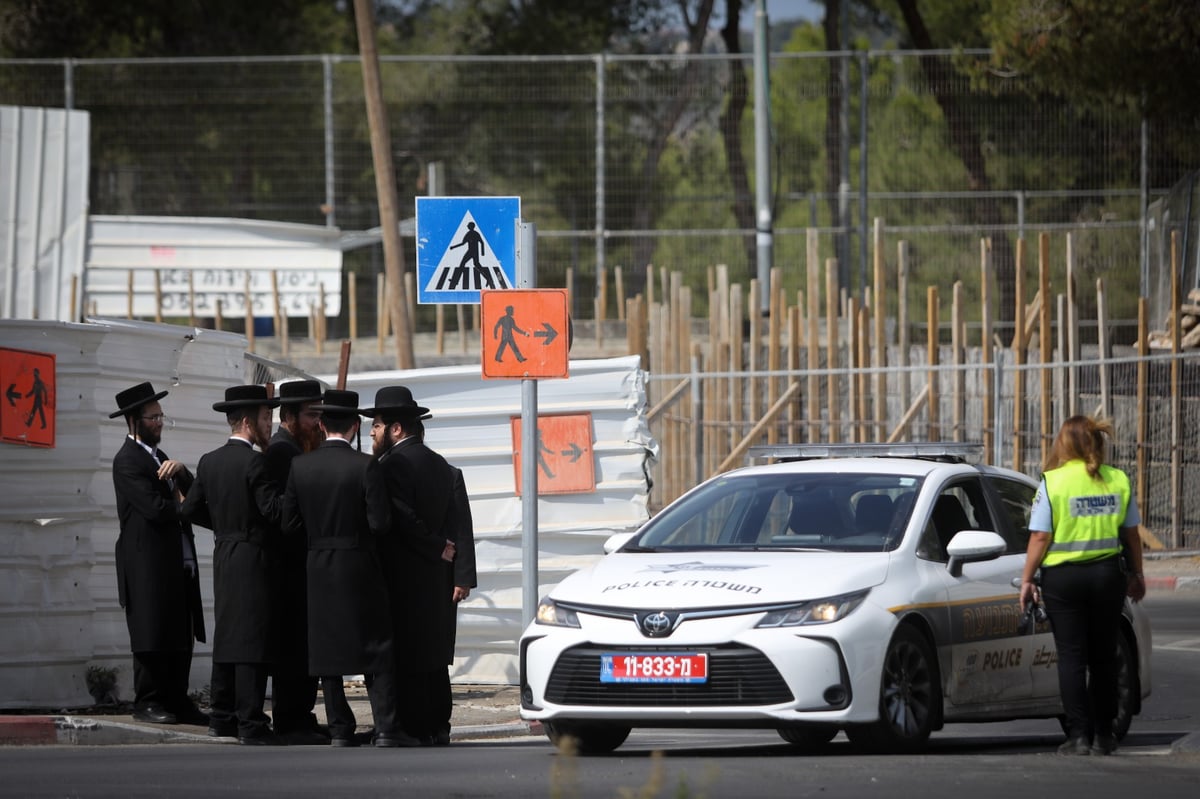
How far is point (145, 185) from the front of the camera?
28.5 metres

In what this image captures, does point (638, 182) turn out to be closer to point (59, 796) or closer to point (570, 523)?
point (570, 523)

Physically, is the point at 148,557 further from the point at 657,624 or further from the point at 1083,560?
the point at 1083,560

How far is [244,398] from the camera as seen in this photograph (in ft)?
33.2

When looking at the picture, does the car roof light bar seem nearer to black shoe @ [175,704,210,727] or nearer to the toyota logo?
the toyota logo

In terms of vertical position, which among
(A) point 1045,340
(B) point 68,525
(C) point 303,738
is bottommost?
(C) point 303,738

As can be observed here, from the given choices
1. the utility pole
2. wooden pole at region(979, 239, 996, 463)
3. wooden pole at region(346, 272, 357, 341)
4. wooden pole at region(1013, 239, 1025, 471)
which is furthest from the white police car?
wooden pole at region(346, 272, 357, 341)

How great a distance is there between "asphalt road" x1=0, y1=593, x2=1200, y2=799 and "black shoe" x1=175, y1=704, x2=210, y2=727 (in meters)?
0.68

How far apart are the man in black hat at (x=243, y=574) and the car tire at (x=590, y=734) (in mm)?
1689

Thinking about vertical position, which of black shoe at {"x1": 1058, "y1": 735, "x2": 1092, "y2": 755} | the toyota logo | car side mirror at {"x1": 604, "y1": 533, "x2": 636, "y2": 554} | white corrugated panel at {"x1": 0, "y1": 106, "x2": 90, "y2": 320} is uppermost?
white corrugated panel at {"x1": 0, "y1": 106, "x2": 90, "y2": 320}

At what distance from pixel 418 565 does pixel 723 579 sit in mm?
1965

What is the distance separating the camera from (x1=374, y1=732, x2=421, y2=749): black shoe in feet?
31.6

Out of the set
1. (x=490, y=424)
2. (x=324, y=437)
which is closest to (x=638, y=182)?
(x=490, y=424)

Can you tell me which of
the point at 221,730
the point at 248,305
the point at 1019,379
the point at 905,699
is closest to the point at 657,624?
the point at 905,699

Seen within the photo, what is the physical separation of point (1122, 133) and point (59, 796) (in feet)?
68.9
